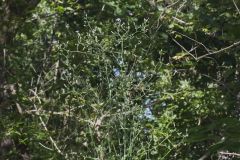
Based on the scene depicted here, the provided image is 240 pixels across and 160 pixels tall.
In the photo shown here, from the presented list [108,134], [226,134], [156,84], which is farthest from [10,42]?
[226,134]

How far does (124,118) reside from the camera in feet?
8.40

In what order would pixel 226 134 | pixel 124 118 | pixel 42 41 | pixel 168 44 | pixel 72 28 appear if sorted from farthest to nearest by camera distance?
pixel 42 41 < pixel 72 28 < pixel 168 44 < pixel 124 118 < pixel 226 134

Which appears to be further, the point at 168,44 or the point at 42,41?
the point at 42,41

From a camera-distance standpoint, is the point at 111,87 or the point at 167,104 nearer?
the point at 111,87

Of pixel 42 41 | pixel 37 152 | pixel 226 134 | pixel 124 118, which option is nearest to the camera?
pixel 226 134

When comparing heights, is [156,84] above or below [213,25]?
below

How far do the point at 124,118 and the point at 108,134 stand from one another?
0.15 metres

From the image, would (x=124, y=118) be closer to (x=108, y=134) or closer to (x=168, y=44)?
(x=108, y=134)

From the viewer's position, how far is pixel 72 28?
5.32m

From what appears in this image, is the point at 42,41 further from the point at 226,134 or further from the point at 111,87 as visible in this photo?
the point at 226,134

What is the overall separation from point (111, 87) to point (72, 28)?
9.21ft

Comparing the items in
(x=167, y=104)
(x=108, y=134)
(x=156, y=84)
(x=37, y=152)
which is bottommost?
(x=37, y=152)

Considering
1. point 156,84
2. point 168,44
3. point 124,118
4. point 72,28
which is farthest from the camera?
point 72,28


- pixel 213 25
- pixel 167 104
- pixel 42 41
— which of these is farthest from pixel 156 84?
pixel 42 41
